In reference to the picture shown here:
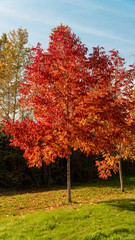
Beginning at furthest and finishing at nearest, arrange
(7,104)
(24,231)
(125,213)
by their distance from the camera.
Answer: (7,104) < (125,213) < (24,231)

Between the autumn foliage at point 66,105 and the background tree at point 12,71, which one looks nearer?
the autumn foliage at point 66,105

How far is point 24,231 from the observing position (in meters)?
5.11

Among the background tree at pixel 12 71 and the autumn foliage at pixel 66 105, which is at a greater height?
the background tree at pixel 12 71

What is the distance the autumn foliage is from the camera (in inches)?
293

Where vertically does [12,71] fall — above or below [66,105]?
above

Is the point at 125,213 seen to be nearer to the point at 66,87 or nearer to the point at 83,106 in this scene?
the point at 83,106

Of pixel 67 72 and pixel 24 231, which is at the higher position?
pixel 67 72

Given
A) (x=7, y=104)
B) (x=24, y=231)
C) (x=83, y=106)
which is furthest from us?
(x=7, y=104)

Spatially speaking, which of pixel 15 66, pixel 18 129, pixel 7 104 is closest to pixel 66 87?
pixel 18 129

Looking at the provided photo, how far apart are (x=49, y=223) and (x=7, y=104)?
15445 mm

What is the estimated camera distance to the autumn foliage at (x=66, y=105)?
744 cm

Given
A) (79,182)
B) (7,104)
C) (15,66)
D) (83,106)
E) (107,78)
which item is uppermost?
(15,66)

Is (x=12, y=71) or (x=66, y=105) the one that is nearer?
(x=66, y=105)

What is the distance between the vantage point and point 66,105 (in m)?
8.28
